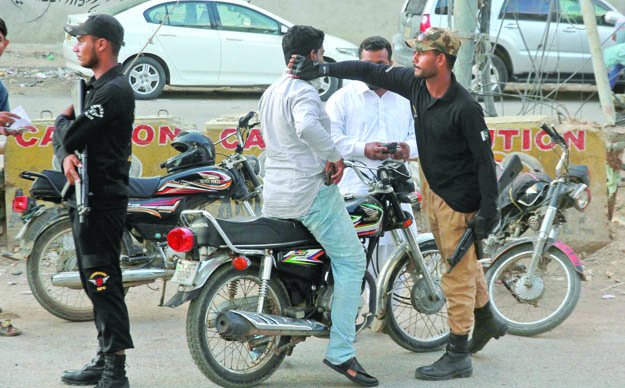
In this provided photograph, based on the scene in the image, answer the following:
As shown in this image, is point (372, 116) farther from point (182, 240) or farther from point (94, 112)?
point (94, 112)

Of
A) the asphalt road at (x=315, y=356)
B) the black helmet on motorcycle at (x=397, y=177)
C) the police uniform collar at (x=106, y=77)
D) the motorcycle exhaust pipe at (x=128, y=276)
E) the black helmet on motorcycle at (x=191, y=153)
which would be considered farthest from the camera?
the black helmet on motorcycle at (x=191, y=153)

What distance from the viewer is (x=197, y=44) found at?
509 inches

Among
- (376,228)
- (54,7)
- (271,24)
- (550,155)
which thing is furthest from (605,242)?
(54,7)

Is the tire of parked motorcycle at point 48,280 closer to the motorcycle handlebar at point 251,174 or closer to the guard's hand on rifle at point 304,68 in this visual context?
the motorcycle handlebar at point 251,174

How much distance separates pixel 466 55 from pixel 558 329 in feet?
Answer: 9.20

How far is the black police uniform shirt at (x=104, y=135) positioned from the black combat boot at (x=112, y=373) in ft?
2.49

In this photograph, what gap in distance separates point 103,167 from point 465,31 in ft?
13.5

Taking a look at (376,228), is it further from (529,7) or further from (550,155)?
(529,7)

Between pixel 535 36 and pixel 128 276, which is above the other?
pixel 535 36

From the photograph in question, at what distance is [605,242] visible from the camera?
683 cm

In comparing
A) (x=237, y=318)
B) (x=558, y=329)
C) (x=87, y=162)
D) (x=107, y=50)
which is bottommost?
(x=558, y=329)

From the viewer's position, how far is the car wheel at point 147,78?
41.8ft

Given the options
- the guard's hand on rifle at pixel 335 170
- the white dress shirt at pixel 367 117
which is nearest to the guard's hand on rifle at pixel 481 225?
the guard's hand on rifle at pixel 335 170

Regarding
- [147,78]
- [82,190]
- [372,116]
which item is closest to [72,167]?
[82,190]
